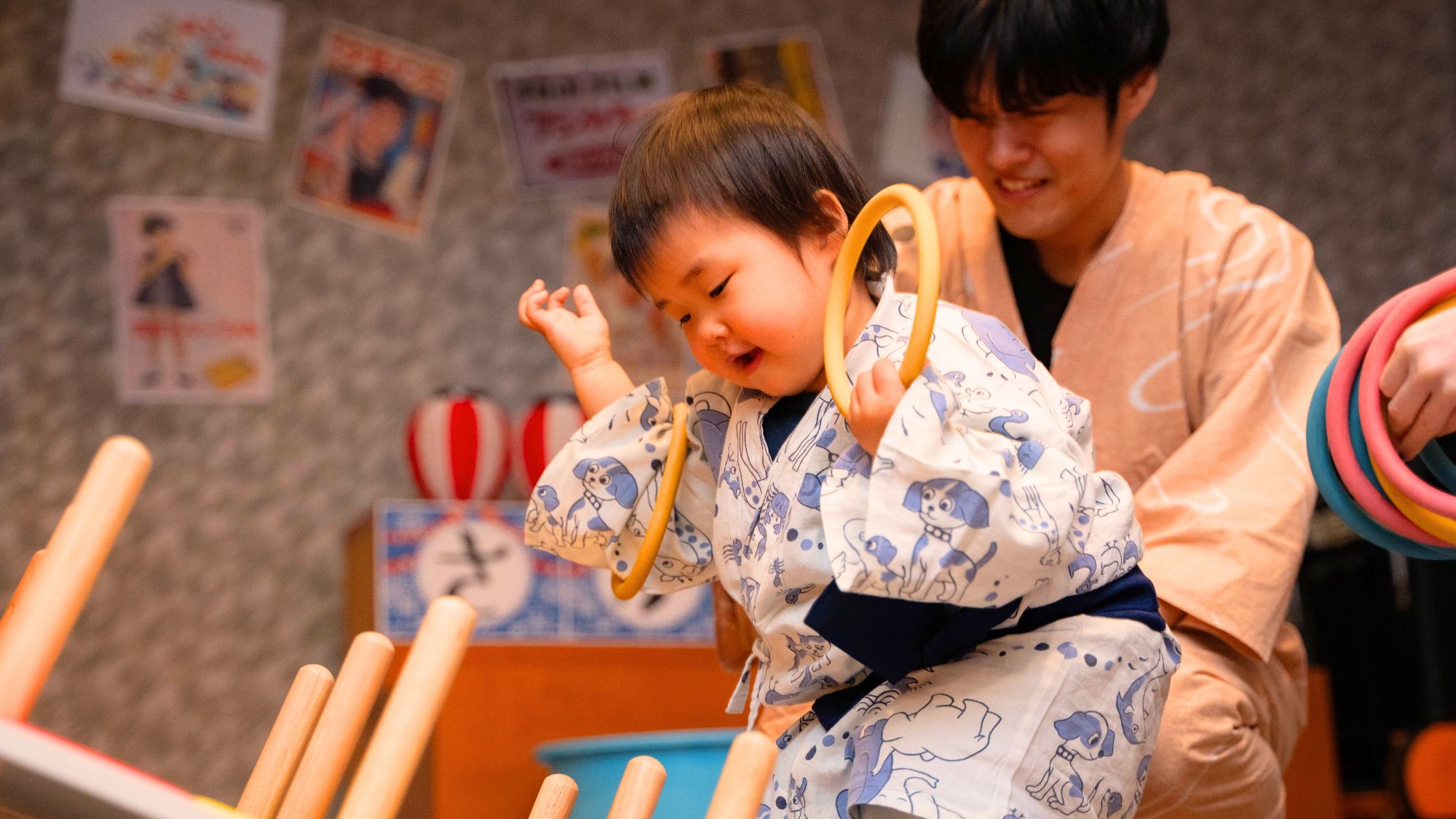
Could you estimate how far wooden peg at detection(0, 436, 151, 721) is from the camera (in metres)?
0.56

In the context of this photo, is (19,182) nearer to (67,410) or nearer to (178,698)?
(67,410)

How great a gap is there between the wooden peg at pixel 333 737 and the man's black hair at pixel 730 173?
41 centimetres

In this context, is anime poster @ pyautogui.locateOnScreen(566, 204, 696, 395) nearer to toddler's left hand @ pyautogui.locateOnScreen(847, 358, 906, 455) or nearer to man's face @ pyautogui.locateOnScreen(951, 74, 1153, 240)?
man's face @ pyautogui.locateOnScreen(951, 74, 1153, 240)

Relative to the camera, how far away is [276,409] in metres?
2.56

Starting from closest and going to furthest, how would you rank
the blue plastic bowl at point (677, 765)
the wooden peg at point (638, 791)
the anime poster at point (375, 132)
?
1. the wooden peg at point (638, 791)
2. the blue plastic bowl at point (677, 765)
3. the anime poster at point (375, 132)

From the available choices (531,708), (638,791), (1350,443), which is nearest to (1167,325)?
(1350,443)

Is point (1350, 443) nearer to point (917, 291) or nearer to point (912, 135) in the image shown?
point (917, 291)

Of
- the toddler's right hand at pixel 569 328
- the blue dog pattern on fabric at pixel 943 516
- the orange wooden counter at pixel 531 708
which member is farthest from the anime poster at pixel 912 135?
the blue dog pattern on fabric at pixel 943 516

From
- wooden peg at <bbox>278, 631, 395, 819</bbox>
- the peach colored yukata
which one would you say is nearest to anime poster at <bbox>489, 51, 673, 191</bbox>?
the peach colored yukata

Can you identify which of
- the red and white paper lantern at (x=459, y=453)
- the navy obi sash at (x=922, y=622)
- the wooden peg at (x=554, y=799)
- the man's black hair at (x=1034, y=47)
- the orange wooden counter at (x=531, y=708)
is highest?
the man's black hair at (x=1034, y=47)

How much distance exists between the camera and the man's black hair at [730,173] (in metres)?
0.99

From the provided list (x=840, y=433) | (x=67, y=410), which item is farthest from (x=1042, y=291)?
Answer: (x=67, y=410)

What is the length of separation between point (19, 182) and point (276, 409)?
0.59m

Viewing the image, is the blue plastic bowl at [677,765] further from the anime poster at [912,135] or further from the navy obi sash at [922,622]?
the anime poster at [912,135]
